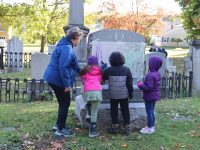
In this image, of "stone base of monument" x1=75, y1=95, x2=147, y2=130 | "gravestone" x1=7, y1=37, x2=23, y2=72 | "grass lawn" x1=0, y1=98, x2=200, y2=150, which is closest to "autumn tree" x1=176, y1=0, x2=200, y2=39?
"gravestone" x1=7, y1=37, x2=23, y2=72

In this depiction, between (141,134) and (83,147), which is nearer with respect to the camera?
(83,147)

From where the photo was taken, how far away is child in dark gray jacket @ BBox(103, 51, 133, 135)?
5.89 meters

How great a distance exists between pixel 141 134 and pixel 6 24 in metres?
16.7

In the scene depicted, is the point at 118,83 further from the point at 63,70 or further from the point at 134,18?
the point at 134,18

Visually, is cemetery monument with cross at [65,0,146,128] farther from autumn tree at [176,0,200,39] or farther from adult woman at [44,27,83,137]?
autumn tree at [176,0,200,39]

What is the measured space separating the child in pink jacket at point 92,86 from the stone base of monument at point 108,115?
0.37 meters

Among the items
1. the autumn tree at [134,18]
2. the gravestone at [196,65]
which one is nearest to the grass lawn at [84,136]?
the gravestone at [196,65]

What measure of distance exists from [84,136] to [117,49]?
165cm

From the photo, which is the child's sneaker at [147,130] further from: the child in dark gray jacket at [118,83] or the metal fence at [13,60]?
the metal fence at [13,60]

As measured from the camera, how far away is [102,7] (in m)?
33.1

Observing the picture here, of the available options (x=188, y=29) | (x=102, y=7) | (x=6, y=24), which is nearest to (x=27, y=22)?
(x=6, y=24)

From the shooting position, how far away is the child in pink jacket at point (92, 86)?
5.80m

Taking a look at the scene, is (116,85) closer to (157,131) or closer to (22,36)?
(157,131)

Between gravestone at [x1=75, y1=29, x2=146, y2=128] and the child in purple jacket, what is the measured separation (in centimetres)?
26
